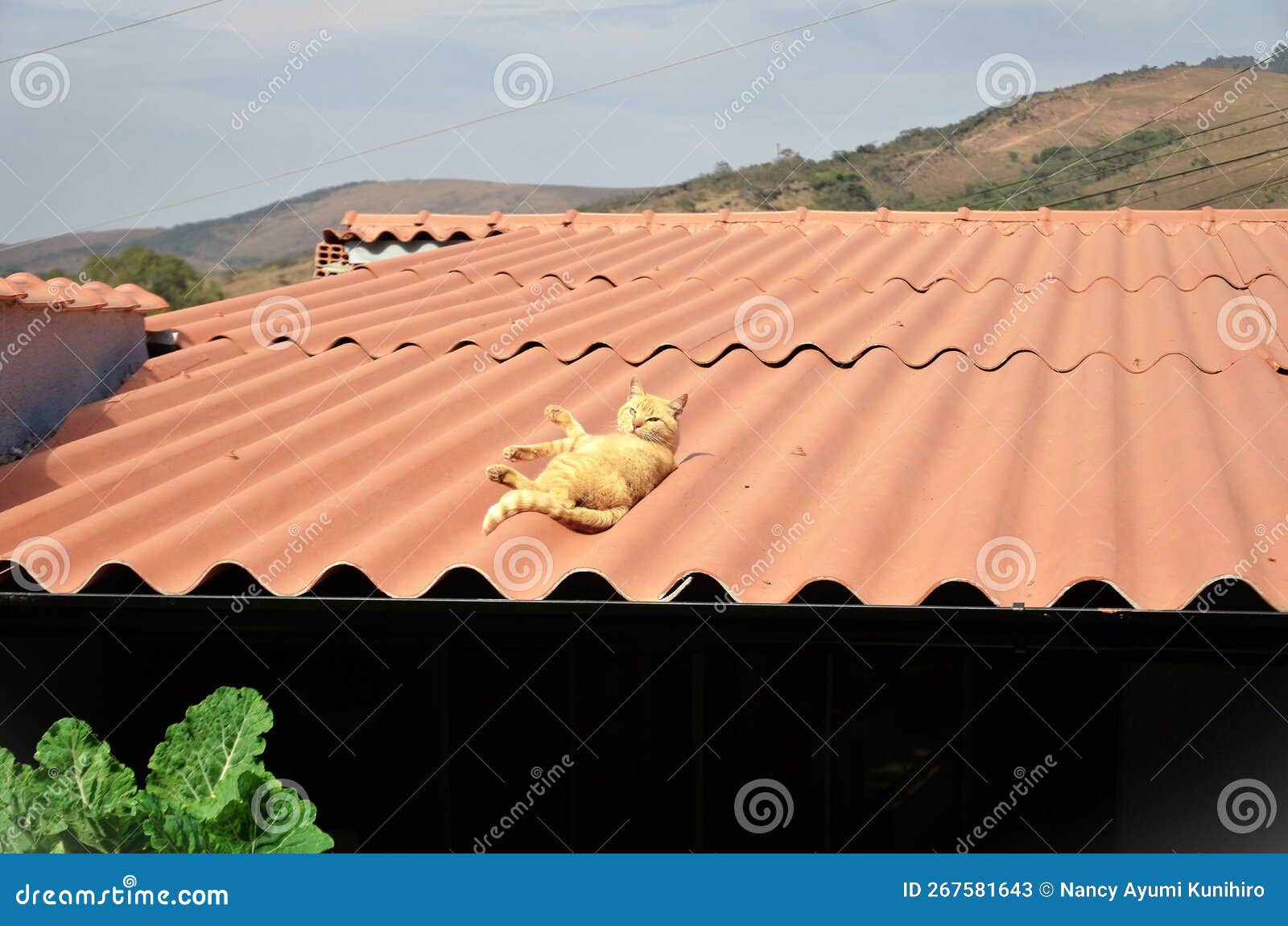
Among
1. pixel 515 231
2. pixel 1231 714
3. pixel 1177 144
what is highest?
pixel 1177 144

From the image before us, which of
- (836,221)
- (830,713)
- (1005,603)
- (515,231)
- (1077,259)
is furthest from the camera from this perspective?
(515,231)

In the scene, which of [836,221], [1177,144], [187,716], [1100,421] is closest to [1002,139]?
[1177,144]

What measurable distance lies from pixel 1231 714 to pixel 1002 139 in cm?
2707

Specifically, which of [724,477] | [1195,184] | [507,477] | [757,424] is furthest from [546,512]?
[1195,184]

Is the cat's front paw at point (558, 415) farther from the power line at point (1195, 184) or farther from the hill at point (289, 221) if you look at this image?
the power line at point (1195, 184)

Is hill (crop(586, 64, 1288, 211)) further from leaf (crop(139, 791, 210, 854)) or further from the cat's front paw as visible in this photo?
leaf (crop(139, 791, 210, 854))

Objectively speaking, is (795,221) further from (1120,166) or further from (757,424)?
(1120,166)

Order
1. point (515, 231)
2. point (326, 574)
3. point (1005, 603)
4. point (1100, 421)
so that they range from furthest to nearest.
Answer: point (515, 231), point (1100, 421), point (326, 574), point (1005, 603)

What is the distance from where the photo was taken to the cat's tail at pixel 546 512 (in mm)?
3051

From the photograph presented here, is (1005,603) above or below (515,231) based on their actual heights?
below

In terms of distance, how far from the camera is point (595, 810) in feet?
13.2

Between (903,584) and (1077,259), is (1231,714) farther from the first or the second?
(1077,259)

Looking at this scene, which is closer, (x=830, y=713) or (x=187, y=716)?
(x=187, y=716)

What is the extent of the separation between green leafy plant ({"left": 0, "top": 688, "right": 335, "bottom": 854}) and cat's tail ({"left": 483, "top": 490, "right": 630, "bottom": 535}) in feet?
2.89
